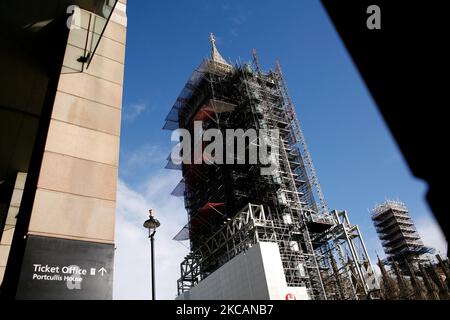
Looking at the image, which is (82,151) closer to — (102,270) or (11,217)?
(102,270)

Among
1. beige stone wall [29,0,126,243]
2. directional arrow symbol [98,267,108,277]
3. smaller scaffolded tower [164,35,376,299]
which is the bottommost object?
directional arrow symbol [98,267,108,277]

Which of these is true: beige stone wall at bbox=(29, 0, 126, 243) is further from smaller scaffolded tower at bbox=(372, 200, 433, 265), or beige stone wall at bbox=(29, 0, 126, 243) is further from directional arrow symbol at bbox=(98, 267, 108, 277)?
smaller scaffolded tower at bbox=(372, 200, 433, 265)

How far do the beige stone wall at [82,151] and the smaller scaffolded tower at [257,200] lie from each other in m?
32.6

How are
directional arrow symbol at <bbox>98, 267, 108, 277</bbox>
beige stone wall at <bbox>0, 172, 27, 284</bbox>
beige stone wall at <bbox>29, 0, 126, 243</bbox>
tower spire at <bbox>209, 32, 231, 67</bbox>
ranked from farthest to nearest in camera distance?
tower spire at <bbox>209, 32, 231, 67</bbox>, beige stone wall at <bbox>0, 172, 27, 284</bbox>, beige stone wall at <bbox>29, 0, 126, 243</bbox>, directional arrow symbol at <bbox>98, 267, 108, 277</bbox>

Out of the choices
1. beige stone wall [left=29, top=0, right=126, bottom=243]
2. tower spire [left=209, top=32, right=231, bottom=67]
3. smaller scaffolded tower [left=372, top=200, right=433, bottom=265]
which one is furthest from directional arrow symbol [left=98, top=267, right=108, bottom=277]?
smaller scaffolded tower [left=372, top=200, right=433, bottom=265]

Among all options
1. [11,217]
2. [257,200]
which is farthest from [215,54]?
[11,217]

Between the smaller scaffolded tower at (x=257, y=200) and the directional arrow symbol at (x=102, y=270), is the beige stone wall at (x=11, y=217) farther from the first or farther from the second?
the smaller scaffolded tower at (x=257, y=200)

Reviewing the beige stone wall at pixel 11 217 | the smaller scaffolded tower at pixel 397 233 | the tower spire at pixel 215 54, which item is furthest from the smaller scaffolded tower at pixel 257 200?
the smaller scaffolded tower at pixel 397 233

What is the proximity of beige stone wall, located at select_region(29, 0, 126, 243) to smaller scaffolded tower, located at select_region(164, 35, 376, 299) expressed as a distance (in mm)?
32558

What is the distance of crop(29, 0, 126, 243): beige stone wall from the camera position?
7.38 m

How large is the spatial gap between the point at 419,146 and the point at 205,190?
54613 mm

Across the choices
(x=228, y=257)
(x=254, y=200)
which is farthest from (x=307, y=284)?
(x=254, y=200)

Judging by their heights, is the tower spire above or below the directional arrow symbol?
above

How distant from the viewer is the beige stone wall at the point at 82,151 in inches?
291
